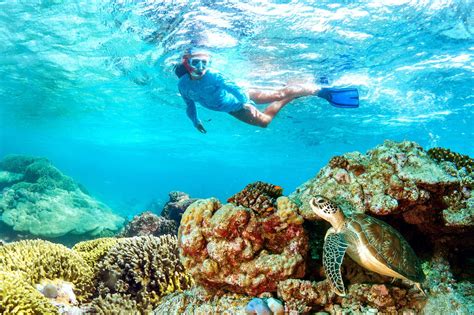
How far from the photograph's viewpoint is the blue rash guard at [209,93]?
11617 millimetres

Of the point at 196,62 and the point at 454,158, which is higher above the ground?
the point at 196,62

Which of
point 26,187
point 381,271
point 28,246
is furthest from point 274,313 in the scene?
point 26,187

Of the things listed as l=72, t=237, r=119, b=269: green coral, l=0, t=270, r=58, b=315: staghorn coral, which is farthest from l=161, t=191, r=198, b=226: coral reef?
l=0, t=270, r=58, b=315: staghorn coral

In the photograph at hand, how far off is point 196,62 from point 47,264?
10051 millimetres

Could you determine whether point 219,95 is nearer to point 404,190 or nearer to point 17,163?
point 404,190

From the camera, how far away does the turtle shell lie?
3.32m

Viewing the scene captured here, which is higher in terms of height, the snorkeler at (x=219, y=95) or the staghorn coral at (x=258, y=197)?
the snorkeler at (x=219, y=95)

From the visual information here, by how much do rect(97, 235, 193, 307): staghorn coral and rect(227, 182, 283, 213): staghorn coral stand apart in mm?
1991

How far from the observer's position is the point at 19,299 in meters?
3.68

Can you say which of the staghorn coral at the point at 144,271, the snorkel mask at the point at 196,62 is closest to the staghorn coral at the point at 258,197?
the staghorn coral at the point at 144,271

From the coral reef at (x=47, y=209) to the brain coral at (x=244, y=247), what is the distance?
1251 cm

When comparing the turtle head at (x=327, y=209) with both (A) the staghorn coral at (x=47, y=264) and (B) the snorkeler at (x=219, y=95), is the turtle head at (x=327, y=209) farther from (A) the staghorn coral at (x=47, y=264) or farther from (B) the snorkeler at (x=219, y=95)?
(B) the snorkeler at (x=219, y=95)

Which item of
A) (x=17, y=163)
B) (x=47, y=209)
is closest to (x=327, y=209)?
(x=47, y=209)

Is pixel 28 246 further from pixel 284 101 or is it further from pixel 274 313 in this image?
pixel 284 101
